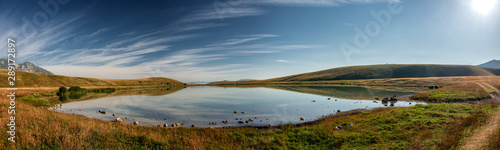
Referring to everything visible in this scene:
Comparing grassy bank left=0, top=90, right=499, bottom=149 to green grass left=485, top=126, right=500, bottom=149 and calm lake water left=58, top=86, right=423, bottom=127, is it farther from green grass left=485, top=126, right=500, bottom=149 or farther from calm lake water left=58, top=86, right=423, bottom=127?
calm lake water left=58, top=86, right=423, bottom=127

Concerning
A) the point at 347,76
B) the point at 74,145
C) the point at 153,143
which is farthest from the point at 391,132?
the point at 347,76

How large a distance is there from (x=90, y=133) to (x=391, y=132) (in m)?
18.1

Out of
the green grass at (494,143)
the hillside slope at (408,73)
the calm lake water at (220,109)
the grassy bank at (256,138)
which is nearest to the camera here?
the green grass at (494,143)

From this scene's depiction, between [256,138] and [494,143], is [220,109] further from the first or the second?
[494,143]

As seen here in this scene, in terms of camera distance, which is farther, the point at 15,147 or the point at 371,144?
the point at 371,144

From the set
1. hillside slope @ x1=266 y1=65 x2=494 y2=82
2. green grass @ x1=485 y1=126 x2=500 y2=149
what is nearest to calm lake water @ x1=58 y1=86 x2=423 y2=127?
green grass @ x1=485 y1=126 x2=500 y2=149

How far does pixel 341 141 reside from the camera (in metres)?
11.3

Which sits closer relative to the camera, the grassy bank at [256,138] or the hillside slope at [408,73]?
the grassy bank at [256,138]

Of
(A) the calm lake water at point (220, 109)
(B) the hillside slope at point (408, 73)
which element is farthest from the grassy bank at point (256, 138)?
(B) the hillside slope at point (408, 73)

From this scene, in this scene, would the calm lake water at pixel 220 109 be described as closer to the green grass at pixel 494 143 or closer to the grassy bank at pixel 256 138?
the grassy bank at pixel 256 138

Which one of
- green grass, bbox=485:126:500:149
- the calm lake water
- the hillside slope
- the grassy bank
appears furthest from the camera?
the hillside slope

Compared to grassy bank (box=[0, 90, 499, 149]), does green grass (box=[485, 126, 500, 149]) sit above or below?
above

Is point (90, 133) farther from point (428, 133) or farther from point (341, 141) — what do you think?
point (428, 133)

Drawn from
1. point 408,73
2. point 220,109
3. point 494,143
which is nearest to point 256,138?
point 494,143
